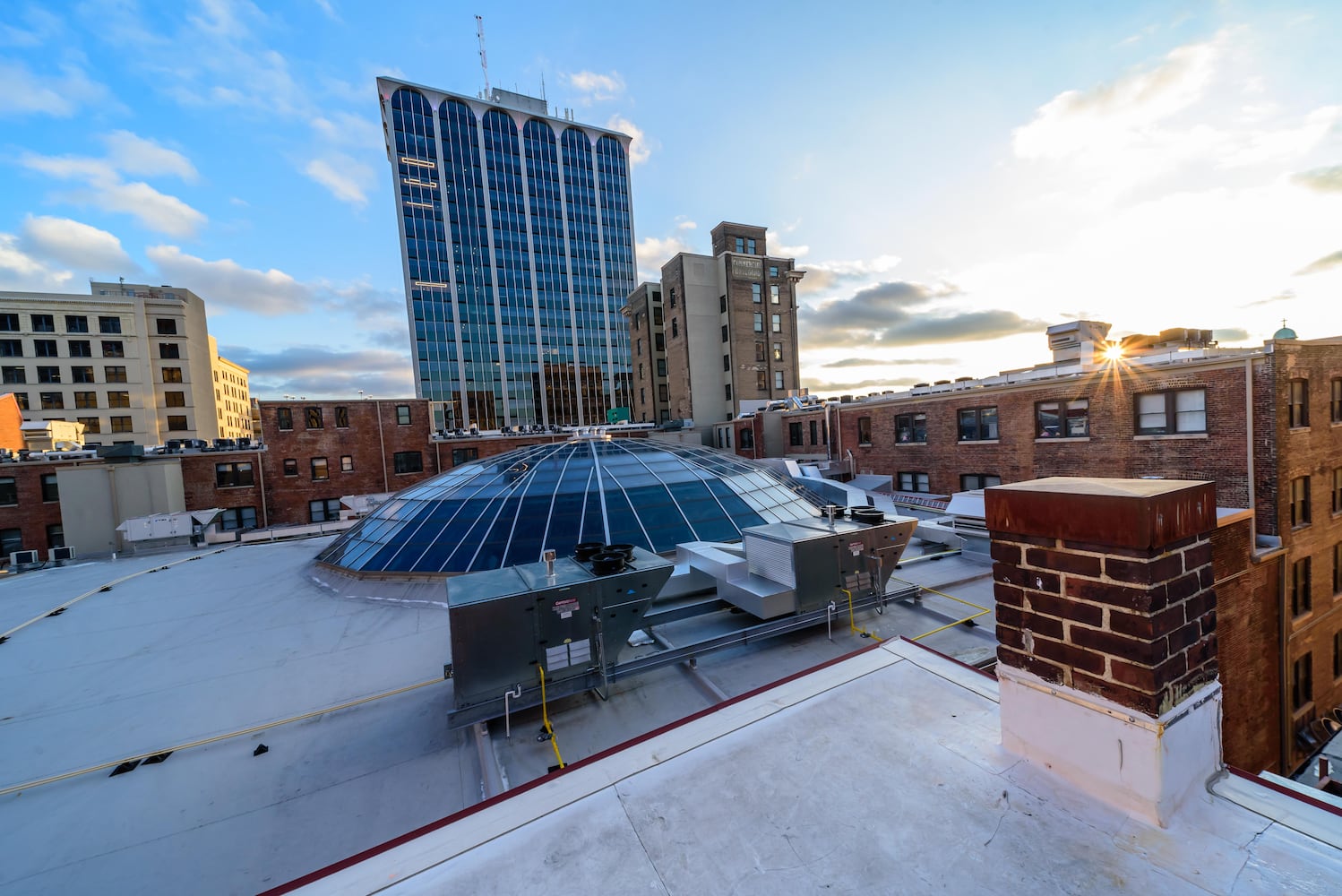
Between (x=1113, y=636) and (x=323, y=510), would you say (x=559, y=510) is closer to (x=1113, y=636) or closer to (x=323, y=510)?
(x=1113, y=636)

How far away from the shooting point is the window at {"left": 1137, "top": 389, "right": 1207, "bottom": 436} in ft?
61.5

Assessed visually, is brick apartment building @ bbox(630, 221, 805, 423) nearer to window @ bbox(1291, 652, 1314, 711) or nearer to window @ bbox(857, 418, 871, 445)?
window @ bbox(857, 418, 871, 445)

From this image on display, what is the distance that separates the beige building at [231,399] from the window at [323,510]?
73.9 m

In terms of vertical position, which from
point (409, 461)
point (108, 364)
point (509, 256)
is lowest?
point (409, 461)

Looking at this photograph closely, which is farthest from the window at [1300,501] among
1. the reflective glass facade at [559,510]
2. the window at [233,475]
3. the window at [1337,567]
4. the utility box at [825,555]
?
the window at [233,475]

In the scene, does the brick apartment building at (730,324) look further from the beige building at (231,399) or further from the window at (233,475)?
the beige building at (231,399)

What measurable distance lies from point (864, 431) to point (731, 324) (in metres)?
Answer: 24.4

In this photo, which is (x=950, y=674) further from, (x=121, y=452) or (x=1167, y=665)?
(x=121, y=452)

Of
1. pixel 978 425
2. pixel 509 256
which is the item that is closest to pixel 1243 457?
pixel 978 425

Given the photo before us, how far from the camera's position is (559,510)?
51.7 ft

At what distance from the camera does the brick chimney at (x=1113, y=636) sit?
9.61 feet

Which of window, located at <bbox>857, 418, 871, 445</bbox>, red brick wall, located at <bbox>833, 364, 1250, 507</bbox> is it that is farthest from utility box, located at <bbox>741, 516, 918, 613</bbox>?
window, located at <bbox>857, 418, 871, 445</bbox>

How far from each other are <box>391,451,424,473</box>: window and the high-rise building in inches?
1646

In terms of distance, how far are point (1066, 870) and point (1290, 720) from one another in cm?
2720
